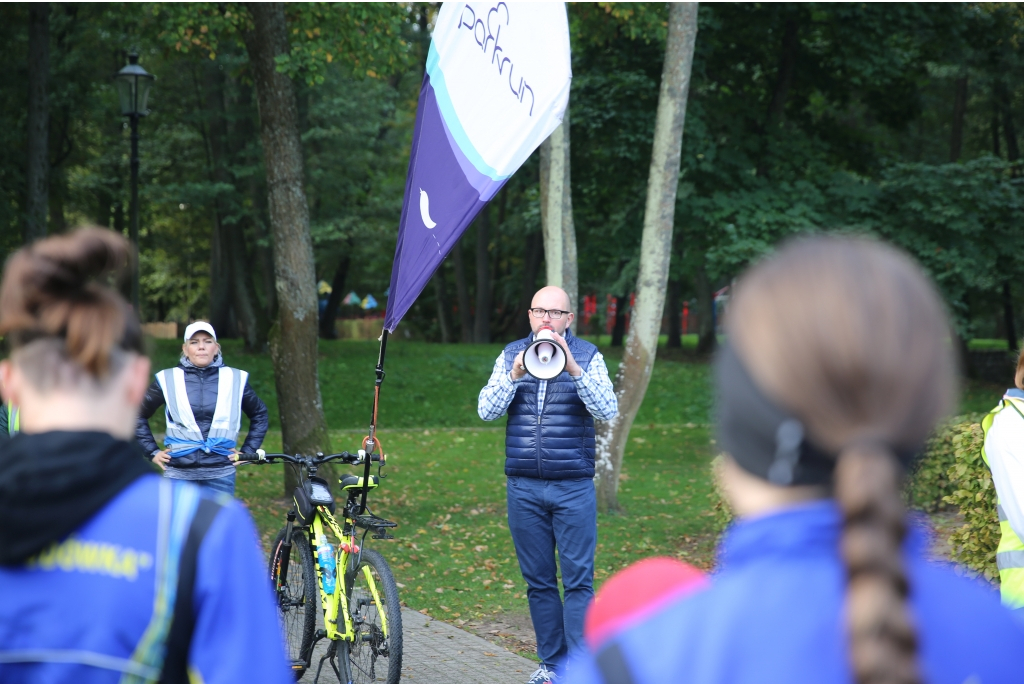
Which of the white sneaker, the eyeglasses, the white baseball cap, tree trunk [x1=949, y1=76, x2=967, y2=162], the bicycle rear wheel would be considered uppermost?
tree trunk [x1=949, y1=76, x2=967, y2=162]

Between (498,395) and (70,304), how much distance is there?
4.08 m

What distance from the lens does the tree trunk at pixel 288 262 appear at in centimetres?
1079

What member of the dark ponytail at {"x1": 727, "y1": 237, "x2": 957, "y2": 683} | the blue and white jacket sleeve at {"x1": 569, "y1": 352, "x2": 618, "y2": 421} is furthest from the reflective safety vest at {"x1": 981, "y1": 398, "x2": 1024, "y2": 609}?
the blue and white jacket sleeve at {"x1": 569, "y1": 352, "x2": 618, "y2": 421}

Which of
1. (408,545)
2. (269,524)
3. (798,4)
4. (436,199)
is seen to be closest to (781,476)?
(436,199)

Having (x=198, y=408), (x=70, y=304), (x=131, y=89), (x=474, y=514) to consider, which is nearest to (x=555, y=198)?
(x=474, y=514)

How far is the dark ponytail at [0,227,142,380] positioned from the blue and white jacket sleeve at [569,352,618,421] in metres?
3.97

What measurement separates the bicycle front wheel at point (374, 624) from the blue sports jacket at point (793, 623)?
423cm

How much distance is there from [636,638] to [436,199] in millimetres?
4496

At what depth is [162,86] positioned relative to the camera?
87.6 ft

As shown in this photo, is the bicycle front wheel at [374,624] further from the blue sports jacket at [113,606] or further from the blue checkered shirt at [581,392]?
the blue sports jacket at [113,606]

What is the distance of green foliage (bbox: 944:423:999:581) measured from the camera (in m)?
5.80

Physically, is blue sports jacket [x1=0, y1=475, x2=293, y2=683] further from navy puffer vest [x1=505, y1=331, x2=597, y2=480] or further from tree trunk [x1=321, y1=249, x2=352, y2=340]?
tree trunk [x1=321, y1=249, x2=352, y2=340]

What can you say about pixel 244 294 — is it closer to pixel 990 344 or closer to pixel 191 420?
pixel 191 420

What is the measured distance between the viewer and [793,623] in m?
1.17
